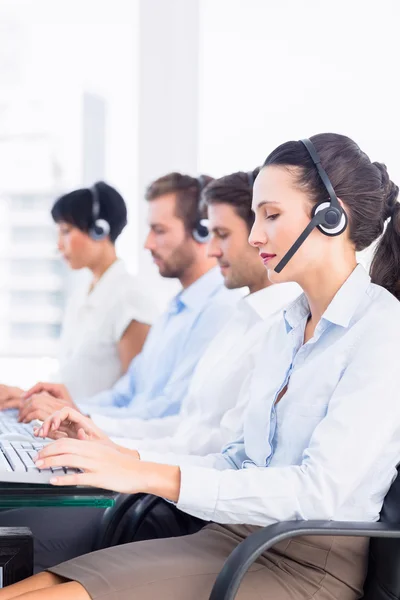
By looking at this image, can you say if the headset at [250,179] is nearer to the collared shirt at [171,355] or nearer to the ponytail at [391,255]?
the collared shirt at [171,355]

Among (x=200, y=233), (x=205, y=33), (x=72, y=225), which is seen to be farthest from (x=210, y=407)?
(x=205, y=33)

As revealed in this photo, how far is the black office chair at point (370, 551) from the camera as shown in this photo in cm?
120

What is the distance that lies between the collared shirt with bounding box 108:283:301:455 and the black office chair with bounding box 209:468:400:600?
22.2 inches

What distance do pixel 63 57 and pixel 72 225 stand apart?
143 centimetres

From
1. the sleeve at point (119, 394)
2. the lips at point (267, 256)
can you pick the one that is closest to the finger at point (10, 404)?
the sleeve at point (119, 394)

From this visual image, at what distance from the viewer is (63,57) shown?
439cm

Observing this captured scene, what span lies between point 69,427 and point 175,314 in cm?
124

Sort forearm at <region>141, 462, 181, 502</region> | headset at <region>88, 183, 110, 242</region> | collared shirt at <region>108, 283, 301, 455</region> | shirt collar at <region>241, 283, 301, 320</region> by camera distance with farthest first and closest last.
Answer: headset at <region>88, 183, 110, 242</region> < shirt collar at <region>241, 283, 301, 320</region> < collared shirt at <region>108, 283, 301, 455</region> < forearm at <region>141, 462, 181, 502</region>

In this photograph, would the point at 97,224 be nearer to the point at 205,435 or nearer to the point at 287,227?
the point at 205,435

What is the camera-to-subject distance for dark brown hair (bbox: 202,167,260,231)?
232 centimetres

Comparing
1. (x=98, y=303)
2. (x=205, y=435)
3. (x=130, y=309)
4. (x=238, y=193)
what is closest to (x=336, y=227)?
(x=205, y=435)

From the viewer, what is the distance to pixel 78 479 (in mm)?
1201

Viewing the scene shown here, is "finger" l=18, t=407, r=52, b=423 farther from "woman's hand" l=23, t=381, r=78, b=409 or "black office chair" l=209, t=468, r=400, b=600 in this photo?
"black office chair" l=209, t=468, r=400, b=600

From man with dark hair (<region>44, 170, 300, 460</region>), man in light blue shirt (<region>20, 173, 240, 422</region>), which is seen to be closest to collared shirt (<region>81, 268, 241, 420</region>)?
man in light blue shirt (<region>20, 173, 240, 422</region>)
